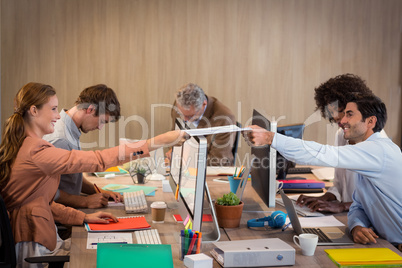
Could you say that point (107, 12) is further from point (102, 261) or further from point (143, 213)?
point (102, 261)

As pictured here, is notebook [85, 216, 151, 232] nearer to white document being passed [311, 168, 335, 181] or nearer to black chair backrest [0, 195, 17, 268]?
black chair backrest [0, 195, 17, 268]

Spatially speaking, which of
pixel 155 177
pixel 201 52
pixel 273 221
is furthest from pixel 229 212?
pixel 201 52

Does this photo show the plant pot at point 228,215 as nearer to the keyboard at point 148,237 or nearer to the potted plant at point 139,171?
the keyboard at point 148,237

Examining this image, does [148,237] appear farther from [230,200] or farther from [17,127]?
[17,127]

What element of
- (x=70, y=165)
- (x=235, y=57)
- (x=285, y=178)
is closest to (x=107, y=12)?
(x=235, y=57)

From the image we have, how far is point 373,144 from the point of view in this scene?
2.25m

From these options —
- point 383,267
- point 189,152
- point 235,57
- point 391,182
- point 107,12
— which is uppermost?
point 107,12

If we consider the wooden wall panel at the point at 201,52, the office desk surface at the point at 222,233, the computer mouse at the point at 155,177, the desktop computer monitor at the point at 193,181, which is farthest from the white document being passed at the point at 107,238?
the wooden wall panel at the point at 201,52

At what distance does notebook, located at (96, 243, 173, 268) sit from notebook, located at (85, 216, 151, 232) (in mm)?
339

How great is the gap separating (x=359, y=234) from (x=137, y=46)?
379 centimetres

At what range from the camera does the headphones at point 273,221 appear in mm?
2289

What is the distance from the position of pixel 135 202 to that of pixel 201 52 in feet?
10.1

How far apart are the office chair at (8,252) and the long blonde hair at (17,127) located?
0.23 m

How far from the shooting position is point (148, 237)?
7.09 feet
